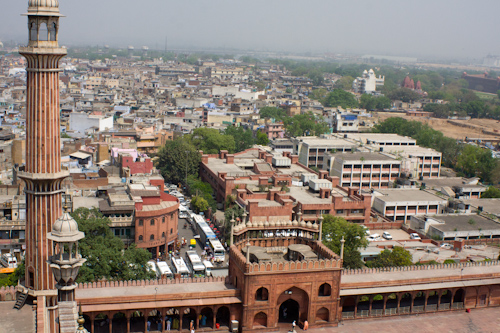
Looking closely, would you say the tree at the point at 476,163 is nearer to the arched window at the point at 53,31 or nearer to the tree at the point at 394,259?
the tree at the point at 394,259

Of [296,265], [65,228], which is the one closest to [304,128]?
[296,265]

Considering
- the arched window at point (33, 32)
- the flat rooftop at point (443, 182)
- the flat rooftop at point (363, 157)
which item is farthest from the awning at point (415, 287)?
the flat rooftop at point (443, 182)

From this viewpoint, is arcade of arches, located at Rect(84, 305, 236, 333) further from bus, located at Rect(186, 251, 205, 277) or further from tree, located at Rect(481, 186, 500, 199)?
tree, located at Rect(481, 186, 500, 199)

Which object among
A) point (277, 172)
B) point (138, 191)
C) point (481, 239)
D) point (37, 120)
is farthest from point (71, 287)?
point (277, 172)

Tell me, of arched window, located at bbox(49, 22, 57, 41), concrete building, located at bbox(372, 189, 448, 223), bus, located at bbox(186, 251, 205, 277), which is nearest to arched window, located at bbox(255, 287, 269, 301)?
bus, located at bbox(186, 251, 205, 277)

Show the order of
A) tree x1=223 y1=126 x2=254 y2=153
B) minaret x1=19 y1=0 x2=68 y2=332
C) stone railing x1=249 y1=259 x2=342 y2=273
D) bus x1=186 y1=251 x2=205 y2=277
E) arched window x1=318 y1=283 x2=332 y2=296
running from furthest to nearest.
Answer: tree x1=223 y1=126 x2=254 y2=153 → bus x1=186 y1=251 x2=205 y2=277 → arched window x1=318 y1=283 x2=332 y2=296 → stone railing x1=249 y1=259 x2=342 y2=273 → minaret x1=19 y1=0 x2=68 y2=332

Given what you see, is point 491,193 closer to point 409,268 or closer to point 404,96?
point 409,268
